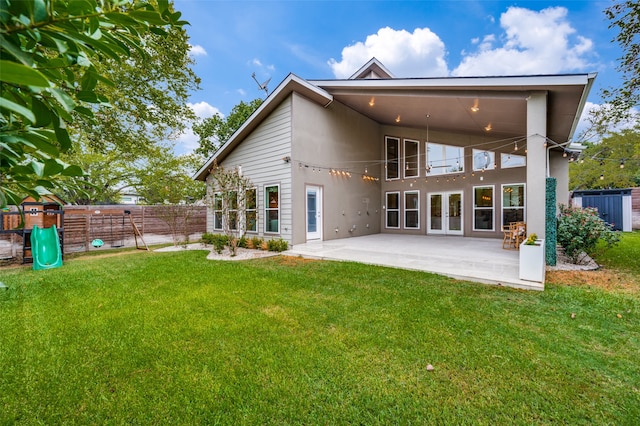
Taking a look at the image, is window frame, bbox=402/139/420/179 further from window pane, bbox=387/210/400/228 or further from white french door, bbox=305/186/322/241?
white french door, bbox=305/186/322/241

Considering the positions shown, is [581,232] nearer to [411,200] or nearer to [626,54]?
[626,54]

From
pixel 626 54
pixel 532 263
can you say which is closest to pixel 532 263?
pixel 532 263

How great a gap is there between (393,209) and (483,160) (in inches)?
155

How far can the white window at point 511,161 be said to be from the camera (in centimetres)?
966

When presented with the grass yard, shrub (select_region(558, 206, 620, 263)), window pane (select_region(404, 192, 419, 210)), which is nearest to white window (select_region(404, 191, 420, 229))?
window pane (select_region(404, 192, 419, 210))

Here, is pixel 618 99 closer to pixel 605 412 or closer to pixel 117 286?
pixel 605 412

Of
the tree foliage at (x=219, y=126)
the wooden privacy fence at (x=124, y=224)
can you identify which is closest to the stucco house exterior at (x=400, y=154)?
the wooden privacy fence at (x=124, y=224)

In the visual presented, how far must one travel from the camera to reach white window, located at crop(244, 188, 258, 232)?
31.4ft

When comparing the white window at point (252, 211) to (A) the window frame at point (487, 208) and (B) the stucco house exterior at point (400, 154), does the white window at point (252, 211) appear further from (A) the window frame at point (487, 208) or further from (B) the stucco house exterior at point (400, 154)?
(A) the window frame at point (487, 208)

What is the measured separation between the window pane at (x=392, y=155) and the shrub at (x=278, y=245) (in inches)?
254

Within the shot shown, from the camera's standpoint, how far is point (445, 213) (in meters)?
11.2

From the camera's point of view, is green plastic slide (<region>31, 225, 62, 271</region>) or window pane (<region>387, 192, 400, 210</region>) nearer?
green plastic slide (<region>31, 225, 62, 271</region>)

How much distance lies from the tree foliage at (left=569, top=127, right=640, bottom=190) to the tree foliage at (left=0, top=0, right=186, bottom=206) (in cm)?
2355

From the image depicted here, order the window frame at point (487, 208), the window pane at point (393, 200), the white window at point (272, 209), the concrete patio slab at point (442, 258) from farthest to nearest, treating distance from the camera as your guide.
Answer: the window pane at point (393, 200) → the window frame at point (487, 208) → the white window at point (272, 209) → the concrete patio slab at point (442, 258)
